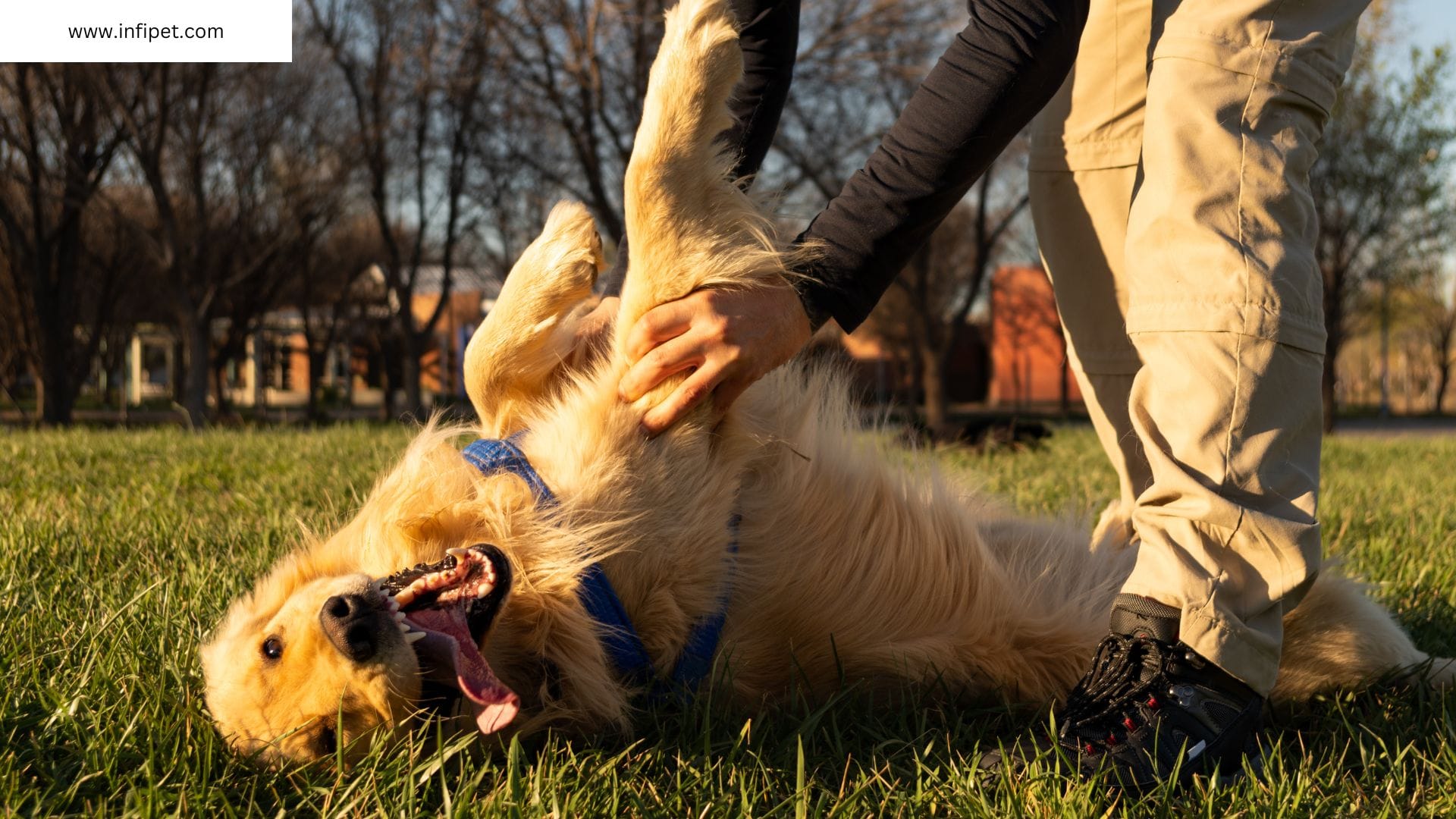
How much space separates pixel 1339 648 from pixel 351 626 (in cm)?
176

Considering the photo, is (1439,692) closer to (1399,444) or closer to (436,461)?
(436,461)

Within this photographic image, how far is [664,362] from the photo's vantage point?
1.87 metres

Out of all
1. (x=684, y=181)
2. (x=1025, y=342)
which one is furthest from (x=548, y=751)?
(x=1025, y=342)

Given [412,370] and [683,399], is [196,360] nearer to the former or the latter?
[412,370]

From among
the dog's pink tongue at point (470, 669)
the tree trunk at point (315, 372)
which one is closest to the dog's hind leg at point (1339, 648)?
the dog's pink tongue at point (470, 669)

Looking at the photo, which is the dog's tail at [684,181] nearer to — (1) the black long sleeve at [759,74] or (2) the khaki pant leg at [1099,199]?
(1) the black long sleeve at [759,74]

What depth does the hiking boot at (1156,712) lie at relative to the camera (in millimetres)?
1611

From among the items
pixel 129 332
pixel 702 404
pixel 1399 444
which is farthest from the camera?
pixel 129 332

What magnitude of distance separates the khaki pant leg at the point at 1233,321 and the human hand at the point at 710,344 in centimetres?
60

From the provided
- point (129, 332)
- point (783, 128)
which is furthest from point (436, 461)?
point (129, 332)

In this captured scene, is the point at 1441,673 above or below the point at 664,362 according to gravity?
below

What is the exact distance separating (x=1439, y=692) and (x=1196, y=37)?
1.29 m

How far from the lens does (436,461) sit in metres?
2.03

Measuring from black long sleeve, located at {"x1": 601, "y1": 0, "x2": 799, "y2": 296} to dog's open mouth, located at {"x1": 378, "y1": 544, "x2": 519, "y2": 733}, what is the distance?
95 centimetres
